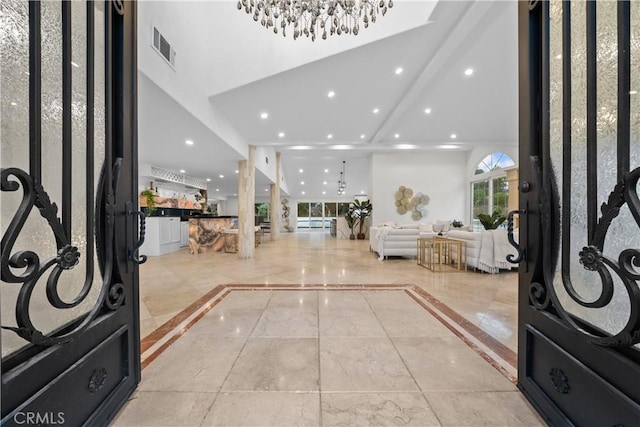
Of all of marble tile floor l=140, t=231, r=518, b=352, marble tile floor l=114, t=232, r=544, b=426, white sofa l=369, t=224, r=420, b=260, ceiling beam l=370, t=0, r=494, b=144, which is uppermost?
ceiling beam l=370, t=0, r=494, b=144

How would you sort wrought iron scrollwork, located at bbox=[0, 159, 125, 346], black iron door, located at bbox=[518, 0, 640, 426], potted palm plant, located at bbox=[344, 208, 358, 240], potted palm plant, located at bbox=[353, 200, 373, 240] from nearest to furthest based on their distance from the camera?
1. wrought iron scrollwork, located at bbox=[0, 159, 125, 346]
2. black iron door, located at bbox=[518, 0, 640, 426]
3. potted palm plant, located at bbox=[353, 200, 373, 240]
4. potted palm plant, located at bbox=[344, 208, 358, 240]

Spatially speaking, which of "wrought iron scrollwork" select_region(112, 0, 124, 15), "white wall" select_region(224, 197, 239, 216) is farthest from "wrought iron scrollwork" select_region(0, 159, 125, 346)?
"white wall" select_region(224, 197, 239, 216)

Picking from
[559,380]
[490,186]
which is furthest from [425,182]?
[559,380]

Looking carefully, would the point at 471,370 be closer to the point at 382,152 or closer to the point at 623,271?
the point at 623,271

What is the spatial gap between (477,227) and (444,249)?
5691mm

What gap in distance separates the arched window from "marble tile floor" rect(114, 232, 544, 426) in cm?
668

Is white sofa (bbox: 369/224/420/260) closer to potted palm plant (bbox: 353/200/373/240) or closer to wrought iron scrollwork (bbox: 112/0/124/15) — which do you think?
potted palm plant (bbox: 353/200/373/240)

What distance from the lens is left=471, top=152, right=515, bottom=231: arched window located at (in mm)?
8531

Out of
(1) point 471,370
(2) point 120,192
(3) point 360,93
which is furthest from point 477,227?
(2) point 120,192

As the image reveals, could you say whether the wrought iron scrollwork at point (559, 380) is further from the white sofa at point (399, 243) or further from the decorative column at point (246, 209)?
the decorative column at point (246, 209)

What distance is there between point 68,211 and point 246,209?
5581 mm

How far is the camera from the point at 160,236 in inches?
259

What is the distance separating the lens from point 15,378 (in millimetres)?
711

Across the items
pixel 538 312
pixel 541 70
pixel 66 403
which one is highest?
pixel 541 70
